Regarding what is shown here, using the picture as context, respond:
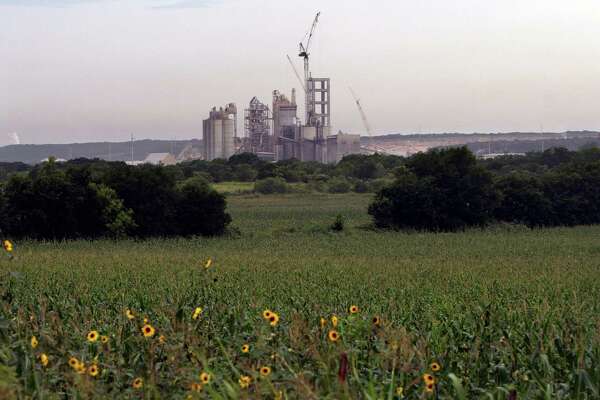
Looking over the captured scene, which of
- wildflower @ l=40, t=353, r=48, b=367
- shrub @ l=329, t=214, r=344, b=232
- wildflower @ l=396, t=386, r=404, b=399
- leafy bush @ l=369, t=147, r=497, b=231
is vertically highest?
wildflower @ l=40, t=353, r=48, b=367

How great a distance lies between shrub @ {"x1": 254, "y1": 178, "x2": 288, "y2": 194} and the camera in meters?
101

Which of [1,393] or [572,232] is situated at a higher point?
[1,393]

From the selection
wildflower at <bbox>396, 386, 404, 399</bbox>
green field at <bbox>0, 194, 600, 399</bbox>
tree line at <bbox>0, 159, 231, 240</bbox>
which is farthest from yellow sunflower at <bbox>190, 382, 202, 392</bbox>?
tree line at <bbox>0, 159, 231, 240</bbox>

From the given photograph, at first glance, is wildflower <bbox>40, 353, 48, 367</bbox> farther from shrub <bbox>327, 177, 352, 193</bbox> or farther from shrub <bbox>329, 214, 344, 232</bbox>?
shrub <bbox>327, 177, 352, 193</bbox>

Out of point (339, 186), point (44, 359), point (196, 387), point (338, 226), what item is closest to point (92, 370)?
point (44, 359)

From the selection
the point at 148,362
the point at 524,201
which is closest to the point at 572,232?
the point at 524,201

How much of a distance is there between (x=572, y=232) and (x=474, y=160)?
835cm

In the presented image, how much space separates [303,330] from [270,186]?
92116 millimetres

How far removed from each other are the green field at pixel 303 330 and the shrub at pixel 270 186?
6999 cm

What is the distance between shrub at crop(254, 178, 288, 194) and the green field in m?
70.0

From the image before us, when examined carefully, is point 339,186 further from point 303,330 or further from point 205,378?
point 205,378

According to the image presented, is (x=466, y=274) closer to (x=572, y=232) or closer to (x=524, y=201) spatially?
(x=572, y=232)

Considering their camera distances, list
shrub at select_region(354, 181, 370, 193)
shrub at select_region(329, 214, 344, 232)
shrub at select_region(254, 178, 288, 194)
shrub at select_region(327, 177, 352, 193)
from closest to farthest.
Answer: shrub at select_region(329, 214, 344, 232)
shrub at select_region(254, 178, 288, 194)
shrub at select_region(327, 177, 352, 193)
shrub at select_region(354, 181, 370, 193)

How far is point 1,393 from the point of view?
5734 mm
